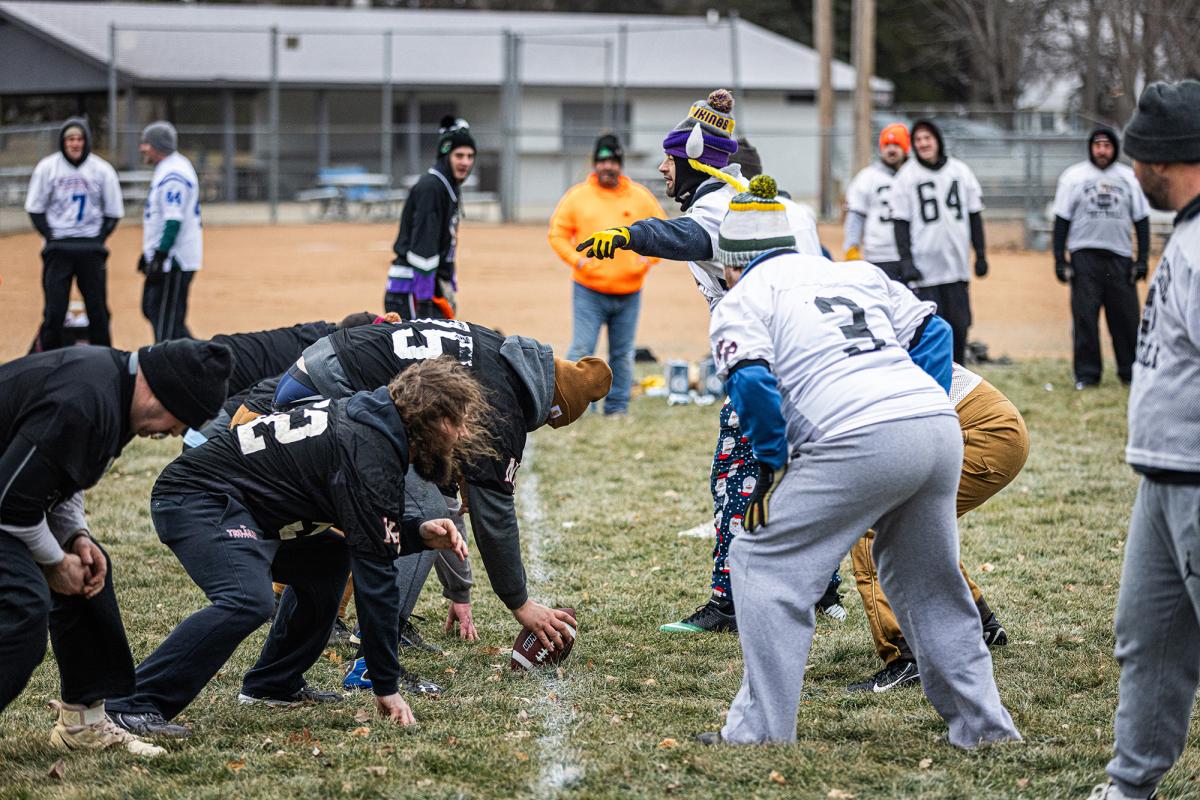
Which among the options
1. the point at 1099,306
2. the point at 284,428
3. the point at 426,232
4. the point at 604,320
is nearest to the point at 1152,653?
the point at 284,428

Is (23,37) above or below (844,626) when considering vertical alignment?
above

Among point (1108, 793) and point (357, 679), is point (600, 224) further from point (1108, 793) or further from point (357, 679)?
point (1108, 793)

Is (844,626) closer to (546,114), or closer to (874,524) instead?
(874,524)

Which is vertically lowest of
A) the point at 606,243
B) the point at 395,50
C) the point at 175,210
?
the point at 606,243

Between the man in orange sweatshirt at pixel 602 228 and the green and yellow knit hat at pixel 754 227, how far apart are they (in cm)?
610

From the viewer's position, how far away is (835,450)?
13.5 feet

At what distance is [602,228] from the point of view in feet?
35.0

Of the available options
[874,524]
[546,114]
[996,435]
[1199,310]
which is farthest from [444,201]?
[546,114]

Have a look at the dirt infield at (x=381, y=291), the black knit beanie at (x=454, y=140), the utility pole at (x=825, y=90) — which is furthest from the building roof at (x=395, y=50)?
the black knit beanie at (x=454, y=140)

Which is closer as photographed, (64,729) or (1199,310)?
(1199,310)

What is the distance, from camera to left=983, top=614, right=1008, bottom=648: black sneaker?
18.8 feet

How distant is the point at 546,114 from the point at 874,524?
116 ft

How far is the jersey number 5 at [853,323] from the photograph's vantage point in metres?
4.20

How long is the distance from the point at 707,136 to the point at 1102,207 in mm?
7082
